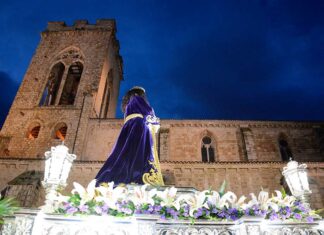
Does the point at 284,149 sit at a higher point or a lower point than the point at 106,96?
lower

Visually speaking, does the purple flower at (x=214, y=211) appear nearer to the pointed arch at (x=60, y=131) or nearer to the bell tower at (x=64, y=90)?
the bell tower at (x=64, y=90)

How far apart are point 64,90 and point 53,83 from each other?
158cm

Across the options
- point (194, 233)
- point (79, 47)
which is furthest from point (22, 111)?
point (194, 233)

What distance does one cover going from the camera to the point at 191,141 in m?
20.8

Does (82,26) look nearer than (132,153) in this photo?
No

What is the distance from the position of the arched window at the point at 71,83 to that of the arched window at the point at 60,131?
16.6ft

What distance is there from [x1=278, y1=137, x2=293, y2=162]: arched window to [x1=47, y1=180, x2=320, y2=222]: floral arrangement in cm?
1714

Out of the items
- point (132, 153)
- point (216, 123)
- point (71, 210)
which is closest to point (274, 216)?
point (71, 210)

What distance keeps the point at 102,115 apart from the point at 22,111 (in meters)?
7.90

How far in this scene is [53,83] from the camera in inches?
1098

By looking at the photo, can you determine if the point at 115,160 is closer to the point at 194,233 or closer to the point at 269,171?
the point at 194,233

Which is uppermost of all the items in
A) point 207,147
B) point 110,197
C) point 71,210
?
point 207,147

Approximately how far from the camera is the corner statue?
6227mm

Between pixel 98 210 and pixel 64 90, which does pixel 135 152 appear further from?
pixel 64 90
